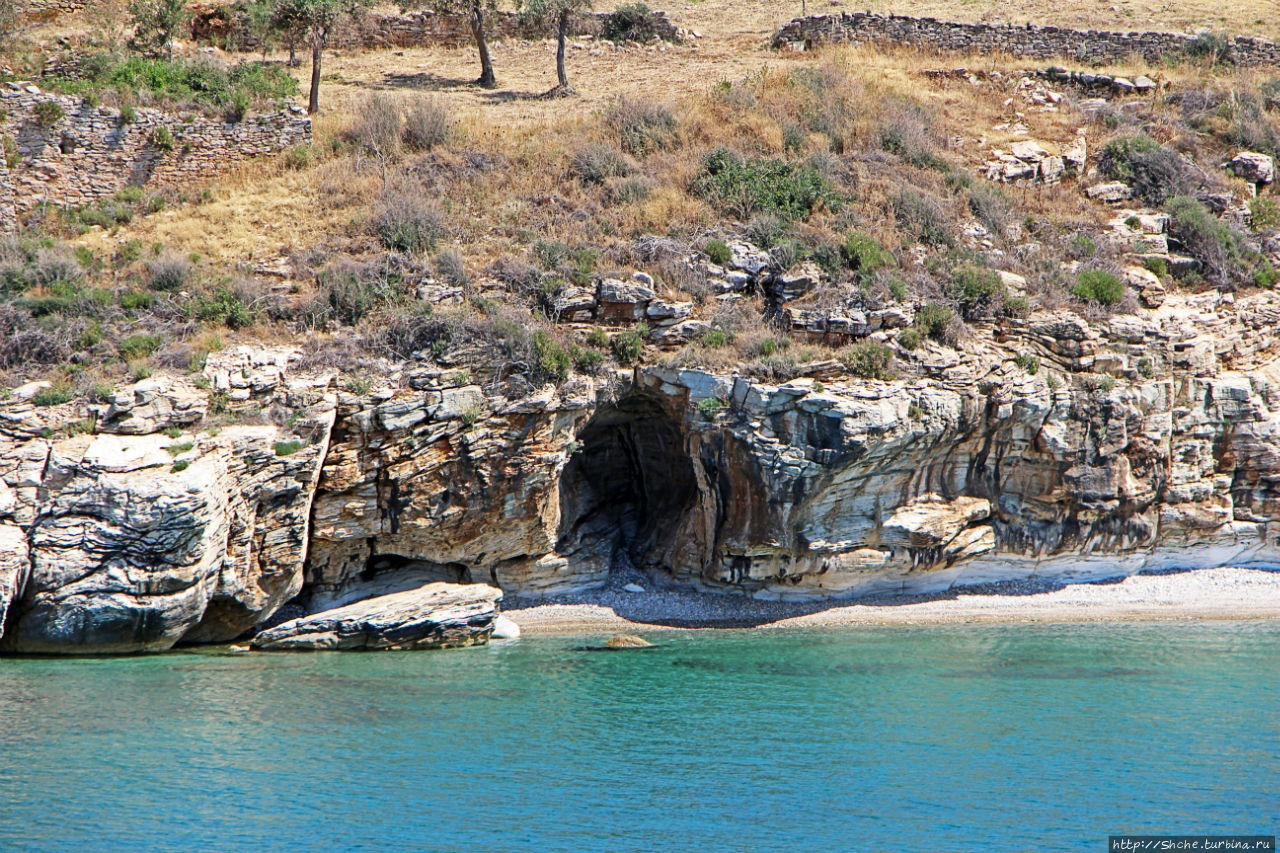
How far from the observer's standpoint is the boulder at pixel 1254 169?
94.3 feet

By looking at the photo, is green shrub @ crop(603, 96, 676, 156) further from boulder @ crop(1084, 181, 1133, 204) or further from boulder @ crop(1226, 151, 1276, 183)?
boulder @ crop(1226, 151, 1276, 183)

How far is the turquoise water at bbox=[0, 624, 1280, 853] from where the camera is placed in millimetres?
11953

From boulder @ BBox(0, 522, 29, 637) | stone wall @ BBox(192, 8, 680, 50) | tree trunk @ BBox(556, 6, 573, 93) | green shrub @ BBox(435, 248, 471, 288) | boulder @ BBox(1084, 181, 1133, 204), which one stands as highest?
stone wall @ BBox(192, 8, 680, 50)

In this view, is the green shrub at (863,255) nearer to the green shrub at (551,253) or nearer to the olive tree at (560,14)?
the green shrub at (551,253)

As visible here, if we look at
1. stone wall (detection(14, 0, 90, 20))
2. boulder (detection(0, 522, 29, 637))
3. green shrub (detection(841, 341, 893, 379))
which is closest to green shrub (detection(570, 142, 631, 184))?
green shrub (detection(841, 341, 893, 379))

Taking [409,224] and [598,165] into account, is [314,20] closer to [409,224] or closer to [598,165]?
[409,224]

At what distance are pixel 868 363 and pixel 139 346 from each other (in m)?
14.3

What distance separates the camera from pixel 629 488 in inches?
966

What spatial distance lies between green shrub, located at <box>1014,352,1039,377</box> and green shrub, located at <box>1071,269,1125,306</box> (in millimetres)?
2558

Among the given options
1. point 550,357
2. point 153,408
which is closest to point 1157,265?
point 550,357

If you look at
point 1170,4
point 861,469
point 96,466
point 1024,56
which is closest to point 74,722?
point 96,466

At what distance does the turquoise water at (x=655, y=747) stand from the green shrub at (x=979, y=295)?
24.2ft

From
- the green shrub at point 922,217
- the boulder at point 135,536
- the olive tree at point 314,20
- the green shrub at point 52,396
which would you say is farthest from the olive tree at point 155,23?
the green shrub at point 922,217

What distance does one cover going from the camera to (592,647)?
1977cm
